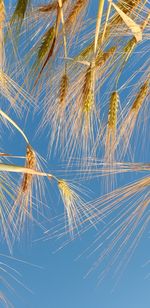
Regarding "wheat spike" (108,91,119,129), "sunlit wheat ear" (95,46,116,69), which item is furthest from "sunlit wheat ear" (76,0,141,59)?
"wheat spike" (108,91,119,129)

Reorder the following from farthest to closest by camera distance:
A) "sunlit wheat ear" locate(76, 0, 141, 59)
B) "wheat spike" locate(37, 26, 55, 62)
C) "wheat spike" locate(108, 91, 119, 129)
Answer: "wheat spike" locate(37, 26, 55, 62) < "wheat spike" locate(108, 91, 119, 129) < "sunlit wheat ear" locate(76, 0, 141, 59)

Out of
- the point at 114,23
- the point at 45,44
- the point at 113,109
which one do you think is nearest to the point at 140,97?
the point at 113,109

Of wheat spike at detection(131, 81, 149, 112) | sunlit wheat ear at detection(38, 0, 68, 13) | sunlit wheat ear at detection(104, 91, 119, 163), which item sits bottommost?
sunlit wheat ear at detection(104, 91, 119, 163)

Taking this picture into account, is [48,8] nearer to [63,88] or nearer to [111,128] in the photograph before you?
[63,88]

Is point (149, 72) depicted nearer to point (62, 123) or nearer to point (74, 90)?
point (74, 90)

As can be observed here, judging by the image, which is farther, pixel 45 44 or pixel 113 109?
pixel 45 44

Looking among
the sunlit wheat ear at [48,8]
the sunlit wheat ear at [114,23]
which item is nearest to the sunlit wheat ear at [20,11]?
the sunlit wheat ear at [48,8]

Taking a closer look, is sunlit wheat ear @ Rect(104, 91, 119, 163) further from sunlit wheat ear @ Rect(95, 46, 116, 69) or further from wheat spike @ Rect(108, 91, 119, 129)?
sunlit wheat ear @ Rect(95, 46, 116, 69)

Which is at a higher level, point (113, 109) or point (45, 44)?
point (45, 44)

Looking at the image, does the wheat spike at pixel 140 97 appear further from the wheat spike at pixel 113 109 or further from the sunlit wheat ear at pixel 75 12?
the sunlit wheat ear at pixel 75 12

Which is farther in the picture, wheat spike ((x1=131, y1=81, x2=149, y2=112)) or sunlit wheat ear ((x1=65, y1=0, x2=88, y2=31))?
sunlit wheat ear ((x1=65, y1=0, x2=88, y2=31))
